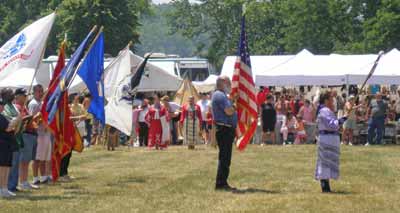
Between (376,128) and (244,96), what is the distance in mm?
14616

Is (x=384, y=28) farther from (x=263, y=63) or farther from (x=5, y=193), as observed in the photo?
(x=5, y=193)

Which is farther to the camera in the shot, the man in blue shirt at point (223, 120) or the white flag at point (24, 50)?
the white flag at point (24, 50)

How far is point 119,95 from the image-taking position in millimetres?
22203

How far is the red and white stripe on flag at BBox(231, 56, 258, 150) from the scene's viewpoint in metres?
18.2

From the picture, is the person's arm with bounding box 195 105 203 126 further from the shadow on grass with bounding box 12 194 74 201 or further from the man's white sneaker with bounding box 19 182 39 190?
the shadow on grass with bounding box 12 194 74 201

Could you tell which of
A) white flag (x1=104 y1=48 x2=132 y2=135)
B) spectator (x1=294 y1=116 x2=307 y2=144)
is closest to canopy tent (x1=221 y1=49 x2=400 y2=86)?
spectator (x1=294 y1=116 x2=307 y2=144)

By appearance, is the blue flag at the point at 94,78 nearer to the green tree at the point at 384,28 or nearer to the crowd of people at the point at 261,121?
the crowd of people at the point at 261,121

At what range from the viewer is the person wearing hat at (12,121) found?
16141 mm

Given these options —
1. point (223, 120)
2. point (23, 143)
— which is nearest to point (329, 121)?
point (223, 120)

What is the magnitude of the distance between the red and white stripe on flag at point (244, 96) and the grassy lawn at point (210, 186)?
3.55 ft

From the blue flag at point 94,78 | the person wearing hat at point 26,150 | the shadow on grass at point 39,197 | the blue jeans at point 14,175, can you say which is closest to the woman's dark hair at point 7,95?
the person wearing hat at point 26,150

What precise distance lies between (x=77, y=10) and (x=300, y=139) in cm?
3126

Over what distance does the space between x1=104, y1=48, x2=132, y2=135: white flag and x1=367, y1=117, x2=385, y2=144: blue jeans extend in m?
10.8

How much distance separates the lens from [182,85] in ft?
123
